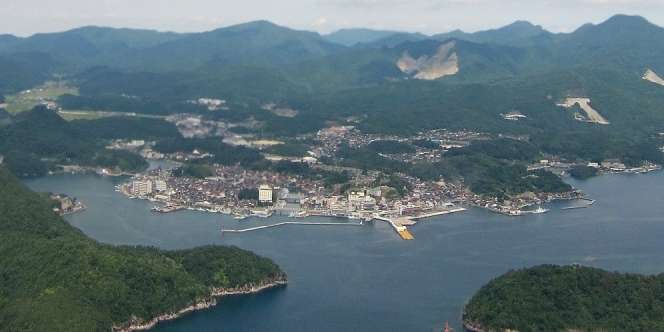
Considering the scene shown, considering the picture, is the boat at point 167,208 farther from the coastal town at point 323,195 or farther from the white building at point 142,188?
the white building at point 142,188

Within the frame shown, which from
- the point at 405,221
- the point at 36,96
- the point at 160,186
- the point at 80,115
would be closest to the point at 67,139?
the point at 80,115

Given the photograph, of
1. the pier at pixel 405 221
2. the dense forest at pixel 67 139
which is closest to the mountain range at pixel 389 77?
the dense forest at pixel 67 139

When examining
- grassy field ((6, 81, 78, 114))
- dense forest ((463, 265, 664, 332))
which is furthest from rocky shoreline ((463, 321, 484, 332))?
grassy field ((6, 81, 78, 114))

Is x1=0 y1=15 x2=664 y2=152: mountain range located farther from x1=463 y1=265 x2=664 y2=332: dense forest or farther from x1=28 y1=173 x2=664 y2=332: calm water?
x1=463 y1=265 x2=664 y2=332: dense forest

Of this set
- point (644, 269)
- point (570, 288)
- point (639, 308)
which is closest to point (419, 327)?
point (570, 288)

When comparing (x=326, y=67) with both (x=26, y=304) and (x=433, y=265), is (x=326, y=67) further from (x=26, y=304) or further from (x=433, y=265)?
(x=26, y=304)
